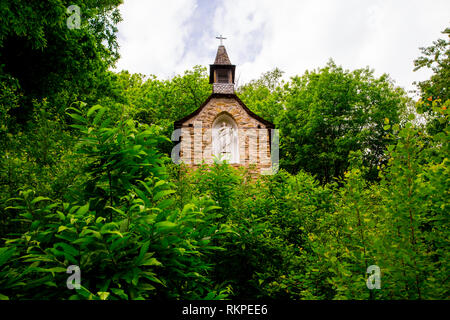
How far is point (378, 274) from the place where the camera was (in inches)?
92.9

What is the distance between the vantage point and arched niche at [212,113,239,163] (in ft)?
50.7

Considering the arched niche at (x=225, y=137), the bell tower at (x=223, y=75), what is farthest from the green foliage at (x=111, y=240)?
the bell tower at (x=223, y=75)

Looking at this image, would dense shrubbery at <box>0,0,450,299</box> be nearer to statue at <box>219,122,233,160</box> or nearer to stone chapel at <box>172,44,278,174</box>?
stone chapel at <box>172,44,278,174</box>

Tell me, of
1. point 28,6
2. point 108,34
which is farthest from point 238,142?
point 28,6

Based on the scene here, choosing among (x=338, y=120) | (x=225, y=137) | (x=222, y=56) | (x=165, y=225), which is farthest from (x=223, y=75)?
(x=165, y=225)

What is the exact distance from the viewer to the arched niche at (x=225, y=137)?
50.7 ft

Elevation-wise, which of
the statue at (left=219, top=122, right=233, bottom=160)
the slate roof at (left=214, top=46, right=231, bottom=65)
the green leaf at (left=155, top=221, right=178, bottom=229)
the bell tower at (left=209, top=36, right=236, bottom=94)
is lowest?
the green leaf at (left=155, top=221, right=178, bottom=229)

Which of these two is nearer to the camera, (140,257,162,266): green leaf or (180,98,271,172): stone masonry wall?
(140,257,162,266): green leaf

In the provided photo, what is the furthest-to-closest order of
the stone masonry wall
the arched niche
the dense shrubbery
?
the arched niche < the stone masonry wall < the dense shrubbery

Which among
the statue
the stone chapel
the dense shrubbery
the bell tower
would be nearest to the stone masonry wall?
the stone chapel

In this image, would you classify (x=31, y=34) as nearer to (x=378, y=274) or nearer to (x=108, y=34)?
(x=108, y=34)

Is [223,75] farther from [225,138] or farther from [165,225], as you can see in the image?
[165,225]
